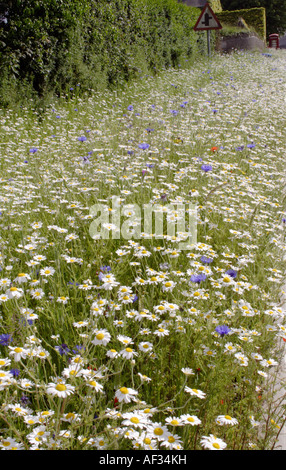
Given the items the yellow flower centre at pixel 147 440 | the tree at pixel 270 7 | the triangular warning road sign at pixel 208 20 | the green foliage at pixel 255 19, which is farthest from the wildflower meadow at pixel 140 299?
the tree at pixel 270 7

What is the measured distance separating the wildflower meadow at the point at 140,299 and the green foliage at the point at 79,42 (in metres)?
1.75

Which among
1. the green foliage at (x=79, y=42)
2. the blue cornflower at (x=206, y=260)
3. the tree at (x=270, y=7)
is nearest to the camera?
the blue cornflower at (x=206, y=260)

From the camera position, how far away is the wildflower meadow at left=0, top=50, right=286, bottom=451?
1396 mm

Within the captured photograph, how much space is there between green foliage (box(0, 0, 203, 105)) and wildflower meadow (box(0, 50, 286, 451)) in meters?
1.75

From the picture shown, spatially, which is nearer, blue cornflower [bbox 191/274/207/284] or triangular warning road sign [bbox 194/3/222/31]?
blue cornflower [bbox 191/274/207/284]

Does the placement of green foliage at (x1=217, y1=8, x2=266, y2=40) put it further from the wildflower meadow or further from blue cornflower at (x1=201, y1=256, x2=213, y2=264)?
blue cornflower at (x1=201, y1=256, x2=213, y2=264)

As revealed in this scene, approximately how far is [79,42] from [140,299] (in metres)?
7.63

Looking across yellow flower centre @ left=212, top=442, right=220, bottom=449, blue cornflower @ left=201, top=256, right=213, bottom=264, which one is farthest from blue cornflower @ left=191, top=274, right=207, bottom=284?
yellow flower centre @ left=212, top=442, right=220, bottom=449

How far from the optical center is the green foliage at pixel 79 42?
6.85 meters

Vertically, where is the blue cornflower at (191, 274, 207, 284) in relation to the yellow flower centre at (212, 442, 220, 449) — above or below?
above

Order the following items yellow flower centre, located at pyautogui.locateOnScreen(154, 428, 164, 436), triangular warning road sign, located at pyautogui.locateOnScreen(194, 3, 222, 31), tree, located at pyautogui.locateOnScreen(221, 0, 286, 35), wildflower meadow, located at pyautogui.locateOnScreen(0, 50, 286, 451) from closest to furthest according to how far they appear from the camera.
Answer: yellow flower centre, located at pyautogui.locateOnScreen(154, 428, 164, 436), wildflower meadow, located at pyautogui.locateOnScreen(0, 50, 286, 451), triangular warning road sign, located at pyautogui.locateOnScreen(194, 3, 222, 31), tree, located at pyautogui.locateOnScreen(221, 0, 286, 35)

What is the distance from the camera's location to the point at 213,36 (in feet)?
63.2

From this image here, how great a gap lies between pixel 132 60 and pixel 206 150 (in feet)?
19.9

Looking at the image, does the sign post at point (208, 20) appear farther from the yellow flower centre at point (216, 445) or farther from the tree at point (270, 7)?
the tree at point (270, 7)
